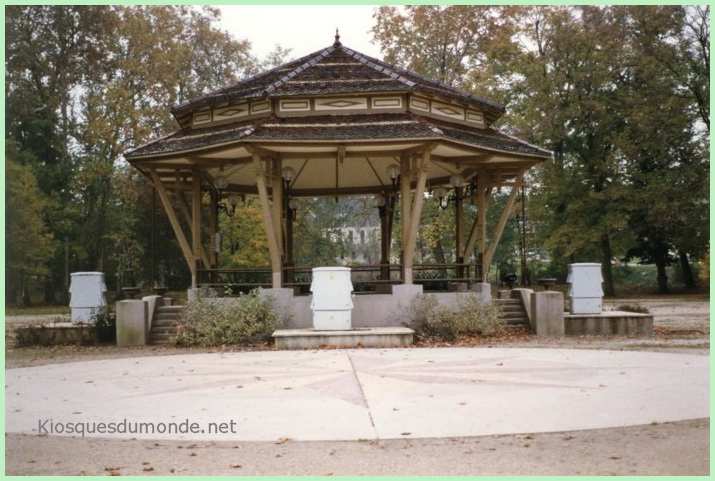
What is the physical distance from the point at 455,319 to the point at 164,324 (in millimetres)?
6759

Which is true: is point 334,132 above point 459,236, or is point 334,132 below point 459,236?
above

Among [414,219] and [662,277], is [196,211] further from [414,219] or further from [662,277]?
[662,277]

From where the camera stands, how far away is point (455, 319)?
55.4ft

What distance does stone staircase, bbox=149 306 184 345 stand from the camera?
57.5ft

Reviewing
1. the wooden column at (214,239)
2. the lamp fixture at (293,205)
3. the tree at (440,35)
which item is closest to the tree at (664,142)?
the tree at (440,35)

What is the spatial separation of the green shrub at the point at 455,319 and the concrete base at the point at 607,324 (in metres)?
1.74

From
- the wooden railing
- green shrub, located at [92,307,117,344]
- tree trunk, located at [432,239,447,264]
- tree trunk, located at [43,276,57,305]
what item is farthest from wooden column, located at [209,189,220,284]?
tree trunk, located at [43,276,57,305]

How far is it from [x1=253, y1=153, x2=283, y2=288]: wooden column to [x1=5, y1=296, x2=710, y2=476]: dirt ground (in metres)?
10.9

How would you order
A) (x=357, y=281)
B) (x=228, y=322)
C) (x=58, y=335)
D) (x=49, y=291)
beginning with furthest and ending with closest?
(x=49, y=291) → (x=357, y=281) → (x=58, y=335) → (x=228, y=322)

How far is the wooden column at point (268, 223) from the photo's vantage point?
17.7 metres

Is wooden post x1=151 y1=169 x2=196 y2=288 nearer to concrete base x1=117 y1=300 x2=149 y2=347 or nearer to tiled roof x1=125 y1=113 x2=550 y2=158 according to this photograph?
tiled roof x1=125 y1=113 x2=550 y2=158

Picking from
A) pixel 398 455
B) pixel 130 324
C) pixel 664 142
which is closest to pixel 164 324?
pixel 130 324

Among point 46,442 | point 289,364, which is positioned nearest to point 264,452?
point 46,442

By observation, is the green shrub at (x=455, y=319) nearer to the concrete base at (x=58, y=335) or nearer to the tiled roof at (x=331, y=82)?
the tiled roof at (x=331, y=82)
